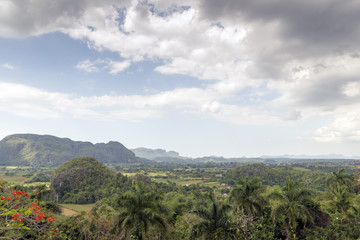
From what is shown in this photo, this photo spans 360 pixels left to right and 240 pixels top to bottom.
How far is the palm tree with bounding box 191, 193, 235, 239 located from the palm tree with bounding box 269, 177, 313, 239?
8.43 metres

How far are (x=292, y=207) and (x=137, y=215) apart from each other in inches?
735

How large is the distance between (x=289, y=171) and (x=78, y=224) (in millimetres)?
190467

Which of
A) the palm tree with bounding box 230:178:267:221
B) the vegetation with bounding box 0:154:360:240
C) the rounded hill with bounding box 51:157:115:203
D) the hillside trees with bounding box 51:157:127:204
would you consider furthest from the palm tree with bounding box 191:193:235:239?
the rounded hill with bounding box 51:157:115:203

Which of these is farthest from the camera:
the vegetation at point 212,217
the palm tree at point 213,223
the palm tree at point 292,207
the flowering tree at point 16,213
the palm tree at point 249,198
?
the palm tree at point 249,198

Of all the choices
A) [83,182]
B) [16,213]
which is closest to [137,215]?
[16,213]

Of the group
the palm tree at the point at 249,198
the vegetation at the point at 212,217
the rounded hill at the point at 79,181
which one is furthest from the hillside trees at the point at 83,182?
the palm tree at the point at 249,198

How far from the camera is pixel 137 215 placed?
64.8 ft

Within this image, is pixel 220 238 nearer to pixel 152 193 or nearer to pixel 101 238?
pixel 152 193

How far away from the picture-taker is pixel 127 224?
19781mm

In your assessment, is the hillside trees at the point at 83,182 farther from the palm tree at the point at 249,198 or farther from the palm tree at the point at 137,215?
the palm tree at the point at 137,215

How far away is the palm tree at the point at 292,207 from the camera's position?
24.9 metres

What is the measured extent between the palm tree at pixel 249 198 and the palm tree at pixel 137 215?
41.2 ft

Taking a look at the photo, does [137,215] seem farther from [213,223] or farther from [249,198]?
[249,198]

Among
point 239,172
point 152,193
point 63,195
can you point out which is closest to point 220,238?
point 152,193
